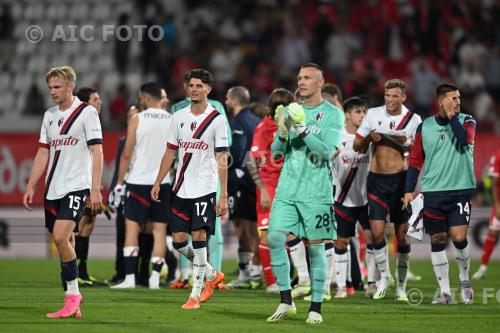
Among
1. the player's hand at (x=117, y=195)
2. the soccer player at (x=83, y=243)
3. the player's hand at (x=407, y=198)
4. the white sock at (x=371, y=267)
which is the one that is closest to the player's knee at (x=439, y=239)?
the player's hand at (x=407, y=198)

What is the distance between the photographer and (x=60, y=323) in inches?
408

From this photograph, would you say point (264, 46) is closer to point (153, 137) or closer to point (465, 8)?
point (465, 8)

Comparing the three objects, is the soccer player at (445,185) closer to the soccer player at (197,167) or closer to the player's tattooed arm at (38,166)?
the soccer player at (197,167)

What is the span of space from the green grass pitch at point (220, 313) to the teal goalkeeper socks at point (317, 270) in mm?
317

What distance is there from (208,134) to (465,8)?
53.8 feet

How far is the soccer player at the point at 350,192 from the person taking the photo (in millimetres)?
13648

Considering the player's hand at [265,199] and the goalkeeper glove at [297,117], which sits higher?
the goalkeeper glove at [297,117]

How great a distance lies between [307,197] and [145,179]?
422 centimetres

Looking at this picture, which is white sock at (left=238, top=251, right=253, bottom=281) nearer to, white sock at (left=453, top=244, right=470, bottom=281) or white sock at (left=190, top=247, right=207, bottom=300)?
white sock at (left=190, top=247, right=207, bottom=300)

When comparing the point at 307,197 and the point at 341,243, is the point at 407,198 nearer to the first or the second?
the point at 341,243

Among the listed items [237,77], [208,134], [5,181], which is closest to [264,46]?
[237,77]

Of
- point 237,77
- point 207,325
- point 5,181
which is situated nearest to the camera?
point 207,325

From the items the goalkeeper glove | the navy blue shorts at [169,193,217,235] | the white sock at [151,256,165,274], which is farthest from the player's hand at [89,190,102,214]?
the white sock at [151,256,165,274]

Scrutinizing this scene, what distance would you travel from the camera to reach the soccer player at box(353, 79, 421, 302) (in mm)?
13312
